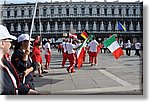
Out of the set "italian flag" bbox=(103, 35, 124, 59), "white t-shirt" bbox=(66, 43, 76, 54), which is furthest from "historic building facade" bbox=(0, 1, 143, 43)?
"white t-shirt" bbox=(66, 43, 76, 54)

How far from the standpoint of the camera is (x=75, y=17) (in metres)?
4.10

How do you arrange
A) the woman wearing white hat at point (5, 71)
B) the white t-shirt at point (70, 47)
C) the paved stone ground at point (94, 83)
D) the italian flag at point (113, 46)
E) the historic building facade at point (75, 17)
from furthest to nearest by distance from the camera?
the white t-shirt at point (70, 47)
the italian flag at point (113, 46)
the historic building facade at point (75, 17)
the paved stone ground at point (94, 83)
the woman wearing white hat at point (5, 71)

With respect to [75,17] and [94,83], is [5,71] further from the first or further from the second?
[94,83]

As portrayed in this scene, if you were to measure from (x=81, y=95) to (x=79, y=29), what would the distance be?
56.9 inches

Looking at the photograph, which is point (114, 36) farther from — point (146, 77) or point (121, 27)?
point (146, 77)

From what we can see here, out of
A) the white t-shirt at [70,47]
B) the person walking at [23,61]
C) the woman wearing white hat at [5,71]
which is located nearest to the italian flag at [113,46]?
the person walking at [23,61]

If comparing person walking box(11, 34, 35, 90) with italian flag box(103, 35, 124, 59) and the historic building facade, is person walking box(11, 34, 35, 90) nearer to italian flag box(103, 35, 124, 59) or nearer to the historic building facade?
the historic building facade

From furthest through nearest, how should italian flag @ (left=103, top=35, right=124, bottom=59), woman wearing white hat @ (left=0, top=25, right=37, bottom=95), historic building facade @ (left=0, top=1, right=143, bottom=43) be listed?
1. italian flag @ (left=103, top=35, right=124, bottom=59)
2. historic building facade @ (left=0, top=1, right=143, bottom=43)
3. woman wearing white hat @ (left=0, top=25, right=37, bottom=95)

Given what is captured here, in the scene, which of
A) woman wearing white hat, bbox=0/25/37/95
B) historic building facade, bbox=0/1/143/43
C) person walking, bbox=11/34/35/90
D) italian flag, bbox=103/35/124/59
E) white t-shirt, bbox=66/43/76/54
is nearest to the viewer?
woman wearing white hat, bbox=0/25/37/95

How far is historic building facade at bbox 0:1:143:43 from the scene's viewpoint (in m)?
3.58

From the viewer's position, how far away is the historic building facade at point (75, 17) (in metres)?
3.58

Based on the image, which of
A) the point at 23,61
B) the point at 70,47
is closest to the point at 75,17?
the point at 23,61

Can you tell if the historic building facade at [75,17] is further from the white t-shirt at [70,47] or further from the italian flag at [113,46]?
the white t-shirt at [70,47]

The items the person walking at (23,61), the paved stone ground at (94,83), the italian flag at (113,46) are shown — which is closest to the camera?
the person walking at (23,61)
